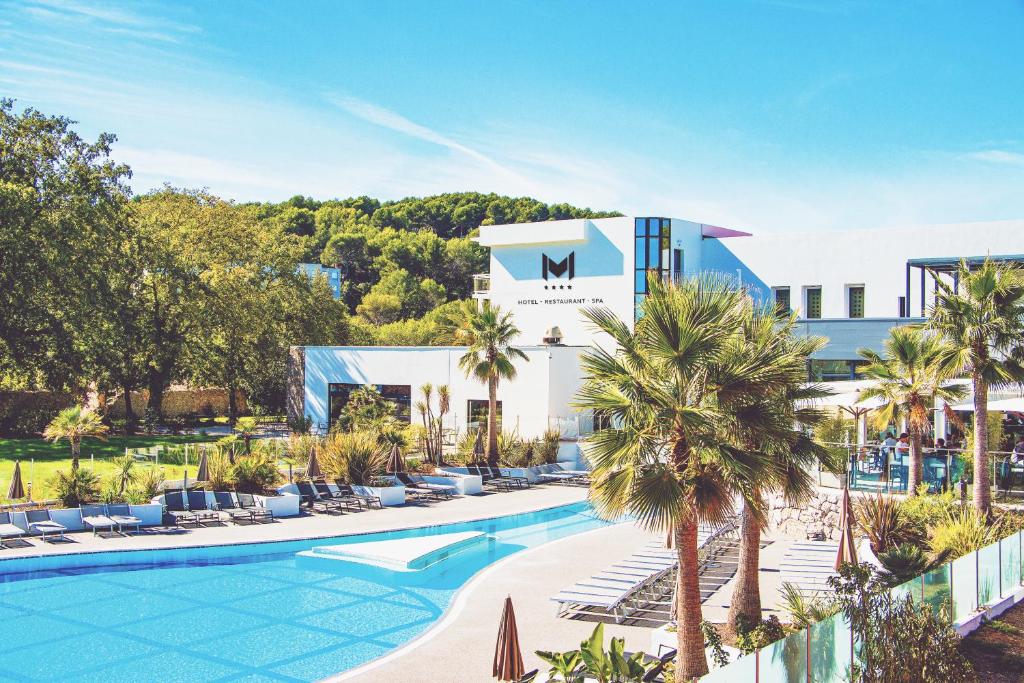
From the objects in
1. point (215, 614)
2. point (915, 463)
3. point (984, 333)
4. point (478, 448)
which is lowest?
point (215, 614)

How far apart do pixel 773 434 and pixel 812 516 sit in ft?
34.7

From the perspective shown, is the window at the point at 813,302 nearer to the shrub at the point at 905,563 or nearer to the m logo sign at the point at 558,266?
the m logo sign at the point at 558,266

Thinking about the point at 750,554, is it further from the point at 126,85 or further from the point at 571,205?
the point at 571,205

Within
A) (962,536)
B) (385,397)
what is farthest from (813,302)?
(962,536)

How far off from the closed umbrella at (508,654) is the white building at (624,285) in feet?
62.5

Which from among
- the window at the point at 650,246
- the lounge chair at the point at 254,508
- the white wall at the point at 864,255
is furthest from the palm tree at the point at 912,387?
the window at the point at 650,246

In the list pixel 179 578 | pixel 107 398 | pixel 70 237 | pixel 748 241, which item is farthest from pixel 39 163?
pixel 748 241

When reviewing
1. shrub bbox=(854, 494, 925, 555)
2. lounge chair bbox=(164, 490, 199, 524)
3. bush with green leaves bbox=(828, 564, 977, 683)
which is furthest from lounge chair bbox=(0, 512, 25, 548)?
shrub bbox=(854, 494, 925, 555)

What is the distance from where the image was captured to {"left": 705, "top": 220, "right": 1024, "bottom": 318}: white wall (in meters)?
33.2

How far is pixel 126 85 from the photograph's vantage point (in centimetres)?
1973

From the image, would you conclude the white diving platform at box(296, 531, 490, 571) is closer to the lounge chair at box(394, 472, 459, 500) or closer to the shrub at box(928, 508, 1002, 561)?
the lounge chair at box(394, 472, 459, 500)

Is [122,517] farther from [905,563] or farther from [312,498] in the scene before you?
[905,563]

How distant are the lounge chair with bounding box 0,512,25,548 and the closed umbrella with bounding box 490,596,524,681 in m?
12.6

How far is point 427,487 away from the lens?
26203mm
